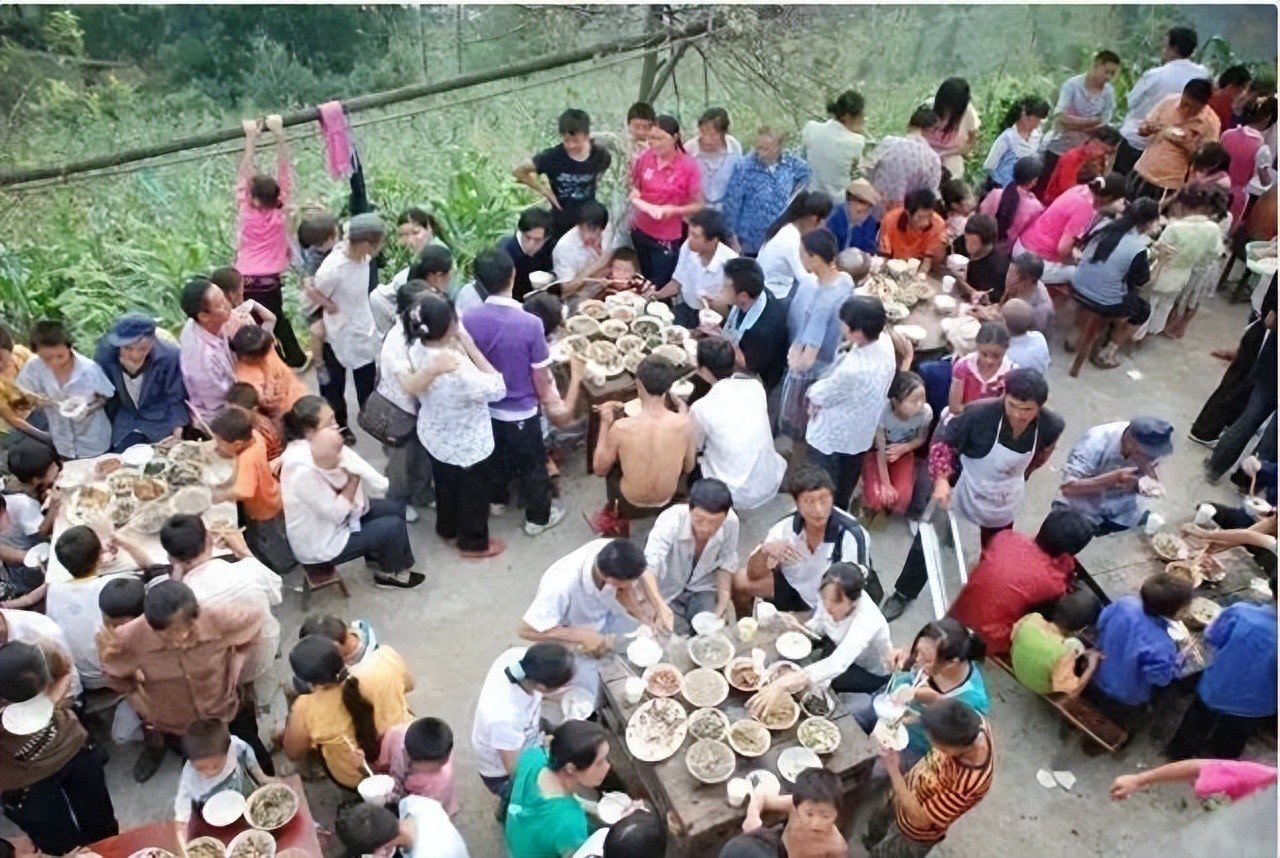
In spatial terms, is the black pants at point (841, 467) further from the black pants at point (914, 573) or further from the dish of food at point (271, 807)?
the dish of food at point (271, 807)

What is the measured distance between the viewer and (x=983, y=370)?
6.14m

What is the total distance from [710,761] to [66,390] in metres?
4.15

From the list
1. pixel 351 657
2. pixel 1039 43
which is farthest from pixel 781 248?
pixel 1039 43

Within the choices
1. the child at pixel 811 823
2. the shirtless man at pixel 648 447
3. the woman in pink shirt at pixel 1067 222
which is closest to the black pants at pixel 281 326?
the shirtless man at pixel 648 447

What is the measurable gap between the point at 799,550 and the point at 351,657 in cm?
219

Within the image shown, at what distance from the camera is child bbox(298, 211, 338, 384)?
6566mm

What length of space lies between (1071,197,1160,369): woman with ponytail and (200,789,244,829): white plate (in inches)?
260

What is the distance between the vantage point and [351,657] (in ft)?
14.6

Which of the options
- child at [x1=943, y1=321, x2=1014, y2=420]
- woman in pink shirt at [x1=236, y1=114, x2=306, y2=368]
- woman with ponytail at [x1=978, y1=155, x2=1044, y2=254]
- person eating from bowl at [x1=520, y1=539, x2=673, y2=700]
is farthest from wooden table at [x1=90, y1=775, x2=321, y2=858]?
woman with ponytail at [x1=978, y1=155, x2=1044, y2=254]

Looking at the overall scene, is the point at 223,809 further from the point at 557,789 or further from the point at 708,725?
the point at 708,725

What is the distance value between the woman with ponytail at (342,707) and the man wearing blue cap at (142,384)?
2.39 meters

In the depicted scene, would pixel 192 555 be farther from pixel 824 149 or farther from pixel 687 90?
pixel 687 90

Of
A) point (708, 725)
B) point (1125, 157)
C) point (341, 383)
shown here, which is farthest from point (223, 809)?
point (1125, 157)

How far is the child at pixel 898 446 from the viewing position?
6.11 m
